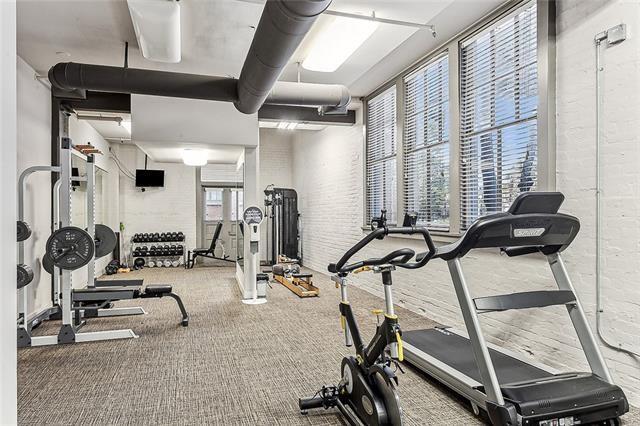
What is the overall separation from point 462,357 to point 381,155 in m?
3.70

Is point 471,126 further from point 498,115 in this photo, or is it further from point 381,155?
point 381,155

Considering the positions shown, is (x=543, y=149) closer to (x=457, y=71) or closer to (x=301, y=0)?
(x=457, y=71)

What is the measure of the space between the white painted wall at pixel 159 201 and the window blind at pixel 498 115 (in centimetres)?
771

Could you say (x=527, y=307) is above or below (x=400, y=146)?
below

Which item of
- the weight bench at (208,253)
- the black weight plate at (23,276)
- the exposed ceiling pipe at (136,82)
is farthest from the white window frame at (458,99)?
the weight bench at (208,253)

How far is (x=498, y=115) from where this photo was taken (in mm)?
3793

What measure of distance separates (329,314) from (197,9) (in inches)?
143

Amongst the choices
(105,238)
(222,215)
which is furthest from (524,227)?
(222,215)

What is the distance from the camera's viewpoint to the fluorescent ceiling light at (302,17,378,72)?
Answer: 3838 mm

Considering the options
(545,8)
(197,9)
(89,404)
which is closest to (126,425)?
(89,404)

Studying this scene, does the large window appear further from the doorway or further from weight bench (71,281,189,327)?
the doorway

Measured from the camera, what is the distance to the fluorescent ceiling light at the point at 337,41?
3.84 m

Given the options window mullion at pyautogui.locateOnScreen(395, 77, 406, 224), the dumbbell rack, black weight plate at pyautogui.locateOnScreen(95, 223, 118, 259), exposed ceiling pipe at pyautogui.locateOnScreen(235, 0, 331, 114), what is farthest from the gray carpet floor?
the dumbbell rack
